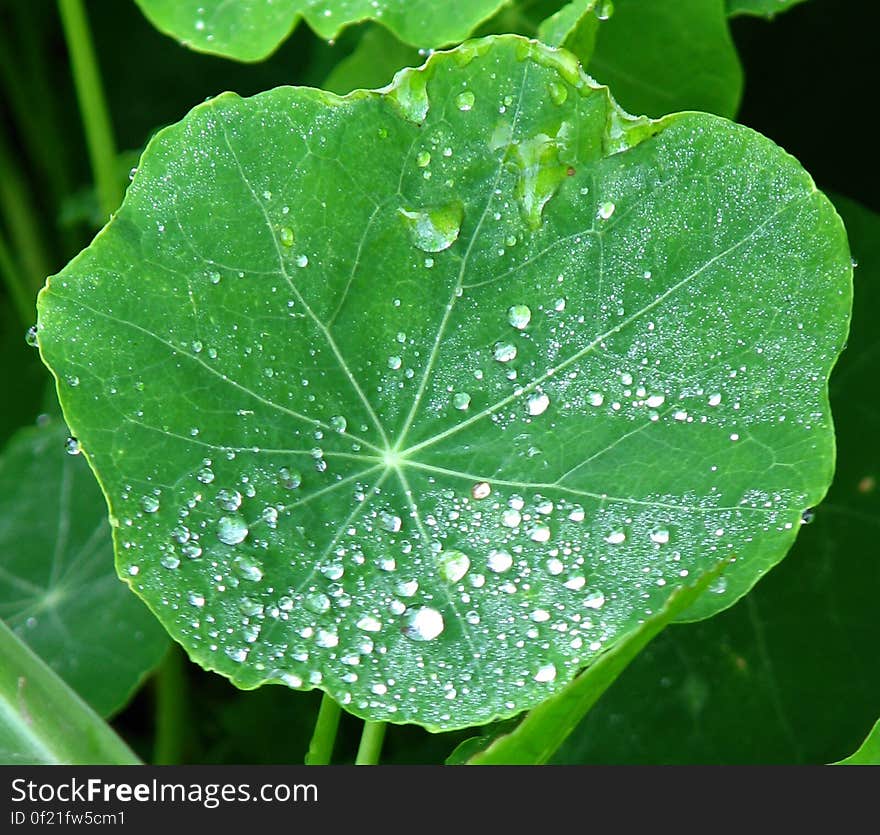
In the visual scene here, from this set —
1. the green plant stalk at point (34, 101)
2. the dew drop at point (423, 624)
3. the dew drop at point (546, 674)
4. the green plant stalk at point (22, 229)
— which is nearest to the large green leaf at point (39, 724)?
the dew drop at point (423, 624)

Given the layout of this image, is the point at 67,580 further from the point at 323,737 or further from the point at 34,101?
the point at 34,101

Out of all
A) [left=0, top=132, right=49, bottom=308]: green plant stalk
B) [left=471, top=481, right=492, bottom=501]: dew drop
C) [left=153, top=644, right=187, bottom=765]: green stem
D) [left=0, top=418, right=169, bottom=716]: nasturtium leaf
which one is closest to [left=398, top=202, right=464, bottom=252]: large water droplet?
[left=471, top=481, right=492, bottom=501]: dew drop

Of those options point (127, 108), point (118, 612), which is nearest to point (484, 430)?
point (118, 612)

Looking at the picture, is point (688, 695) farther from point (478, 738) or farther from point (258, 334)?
point (258, 334)

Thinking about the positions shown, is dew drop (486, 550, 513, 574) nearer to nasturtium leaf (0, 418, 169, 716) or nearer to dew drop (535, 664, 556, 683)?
dew drop (535, 664, 556, 683)

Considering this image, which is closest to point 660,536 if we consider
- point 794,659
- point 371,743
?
point 371,743
